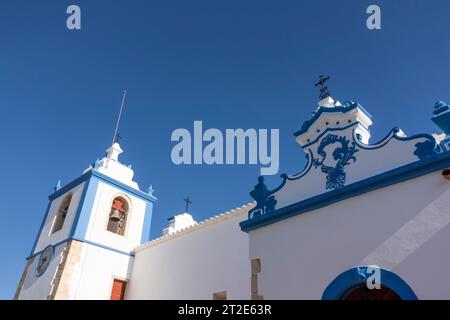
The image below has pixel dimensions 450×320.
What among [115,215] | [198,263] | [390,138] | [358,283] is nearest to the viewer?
[358,283]

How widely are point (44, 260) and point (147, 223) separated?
11.6ft

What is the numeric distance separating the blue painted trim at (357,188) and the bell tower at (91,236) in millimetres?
6897

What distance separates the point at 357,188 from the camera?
4.98 metres

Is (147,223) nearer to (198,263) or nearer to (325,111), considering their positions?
(198,263)

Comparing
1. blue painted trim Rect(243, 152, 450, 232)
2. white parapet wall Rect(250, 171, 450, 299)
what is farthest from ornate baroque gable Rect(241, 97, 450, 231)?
white parapet wall Rect(250, 171, 450, 299)

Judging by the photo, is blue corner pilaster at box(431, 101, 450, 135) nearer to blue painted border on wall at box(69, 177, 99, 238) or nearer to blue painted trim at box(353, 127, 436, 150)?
blue painted trim at box(353, 127, 436, 150)

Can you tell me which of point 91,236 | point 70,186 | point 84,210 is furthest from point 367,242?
point 70,186

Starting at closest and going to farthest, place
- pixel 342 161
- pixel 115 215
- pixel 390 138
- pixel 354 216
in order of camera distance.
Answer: pixel 354 216
pixel 390 138
pixel 342 161
pixel 115 215

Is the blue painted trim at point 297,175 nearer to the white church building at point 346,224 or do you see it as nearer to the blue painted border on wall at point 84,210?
the white church building at point 346,224

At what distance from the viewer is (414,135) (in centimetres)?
479

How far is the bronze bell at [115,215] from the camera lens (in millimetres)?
12688

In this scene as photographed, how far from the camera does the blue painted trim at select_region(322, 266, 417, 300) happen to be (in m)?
4.11

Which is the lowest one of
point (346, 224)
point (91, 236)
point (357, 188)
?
point (346, 224)
